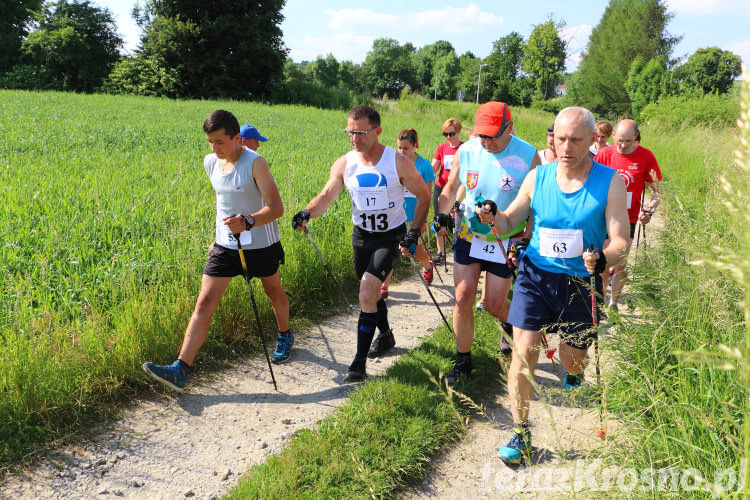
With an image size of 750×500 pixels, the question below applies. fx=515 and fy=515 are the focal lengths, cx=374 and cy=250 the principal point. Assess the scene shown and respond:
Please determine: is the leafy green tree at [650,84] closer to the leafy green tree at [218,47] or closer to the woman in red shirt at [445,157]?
the leafy green tree at [218,47]

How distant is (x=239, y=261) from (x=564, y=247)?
111 inches

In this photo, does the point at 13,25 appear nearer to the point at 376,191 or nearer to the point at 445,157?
the point at 445,157

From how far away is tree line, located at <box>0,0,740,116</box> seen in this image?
4484 centimetres

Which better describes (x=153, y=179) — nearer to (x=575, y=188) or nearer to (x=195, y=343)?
(x=195, y=343)

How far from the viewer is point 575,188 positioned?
3.40 m

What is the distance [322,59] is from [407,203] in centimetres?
10668

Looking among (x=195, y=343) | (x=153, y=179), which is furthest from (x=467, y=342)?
(x=153, y=179)

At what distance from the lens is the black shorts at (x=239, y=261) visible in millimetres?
4617

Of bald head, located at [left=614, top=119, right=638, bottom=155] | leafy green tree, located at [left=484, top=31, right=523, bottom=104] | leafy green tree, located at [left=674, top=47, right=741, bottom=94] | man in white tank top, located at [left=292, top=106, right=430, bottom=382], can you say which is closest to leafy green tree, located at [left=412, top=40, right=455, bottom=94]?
leafy green tree, located at [left=484, top=31, right=523, bottom=104]

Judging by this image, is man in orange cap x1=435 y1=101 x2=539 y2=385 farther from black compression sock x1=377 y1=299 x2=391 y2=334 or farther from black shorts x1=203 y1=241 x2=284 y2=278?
black shorts x1=203 y1=241 x2=284 y2=278

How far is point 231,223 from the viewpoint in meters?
4.25

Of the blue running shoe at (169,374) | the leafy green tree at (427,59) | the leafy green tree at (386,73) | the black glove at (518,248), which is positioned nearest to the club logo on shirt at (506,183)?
the black glove at (518,248)

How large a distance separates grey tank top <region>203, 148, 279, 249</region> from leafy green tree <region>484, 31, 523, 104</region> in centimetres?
8217

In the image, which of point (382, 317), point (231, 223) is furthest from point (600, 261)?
point (231, 223)
